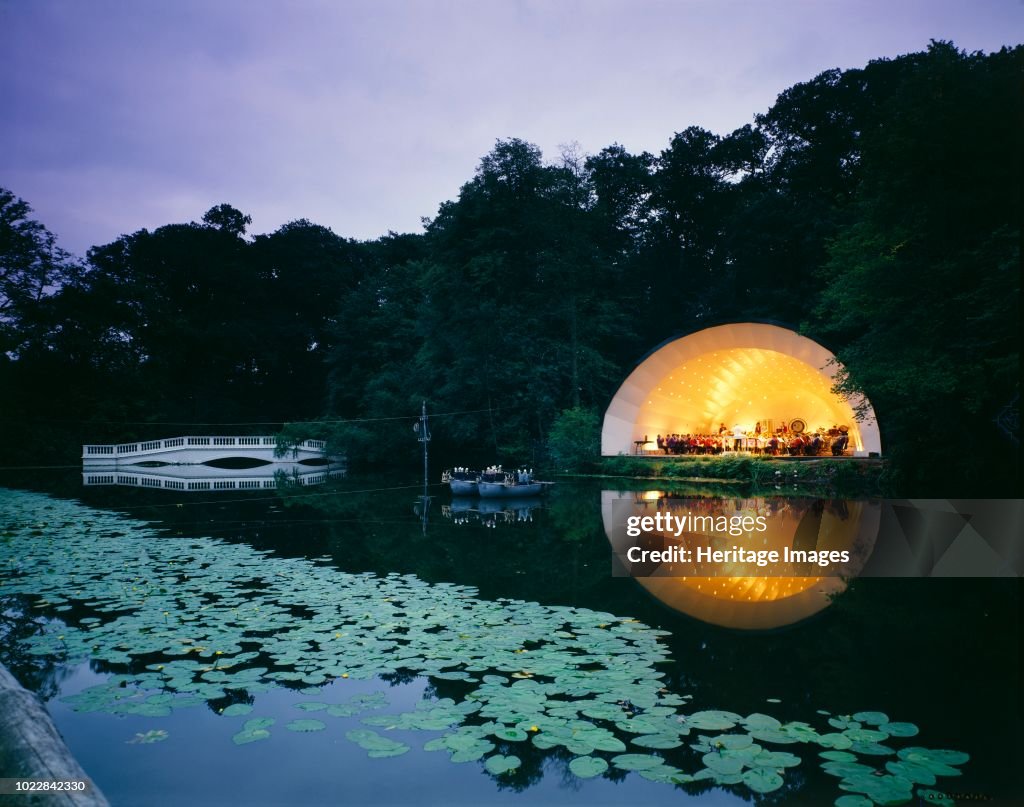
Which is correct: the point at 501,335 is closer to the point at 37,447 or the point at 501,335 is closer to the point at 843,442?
the point at 843,442

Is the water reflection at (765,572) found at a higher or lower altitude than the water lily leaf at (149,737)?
lower

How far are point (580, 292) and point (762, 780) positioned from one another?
31.1 m

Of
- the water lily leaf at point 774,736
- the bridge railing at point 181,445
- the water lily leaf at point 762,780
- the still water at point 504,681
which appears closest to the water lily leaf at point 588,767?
the still water at point 504,681

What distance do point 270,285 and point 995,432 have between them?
49643 millimetres

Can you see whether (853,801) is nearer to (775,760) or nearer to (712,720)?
(775,760)

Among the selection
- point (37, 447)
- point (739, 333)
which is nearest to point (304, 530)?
point (739, 333)

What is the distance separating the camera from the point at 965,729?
3.95 meters

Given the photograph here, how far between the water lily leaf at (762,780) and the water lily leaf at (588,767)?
690 millimetres

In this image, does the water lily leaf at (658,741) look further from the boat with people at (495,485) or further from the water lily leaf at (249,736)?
the boat with people at (495,485)

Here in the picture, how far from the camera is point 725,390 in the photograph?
3200cm

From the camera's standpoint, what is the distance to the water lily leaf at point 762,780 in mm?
3203

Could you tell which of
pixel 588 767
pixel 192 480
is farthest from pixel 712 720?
pixel 192 480

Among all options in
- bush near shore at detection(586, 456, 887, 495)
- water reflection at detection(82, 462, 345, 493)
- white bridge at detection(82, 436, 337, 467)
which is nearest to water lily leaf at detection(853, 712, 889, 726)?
bush near shore at detection(586, 456, 887, 495)

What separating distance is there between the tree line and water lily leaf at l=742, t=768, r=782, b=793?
12.5 meters
